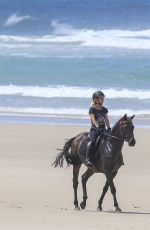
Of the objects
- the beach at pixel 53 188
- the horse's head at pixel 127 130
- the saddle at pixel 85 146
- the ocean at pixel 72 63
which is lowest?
the beach at pixel 53 188

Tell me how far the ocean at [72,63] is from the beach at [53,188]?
2.80 m

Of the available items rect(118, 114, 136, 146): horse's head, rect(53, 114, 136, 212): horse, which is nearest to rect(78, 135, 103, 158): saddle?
rect(53, 114, 136, 212): horse

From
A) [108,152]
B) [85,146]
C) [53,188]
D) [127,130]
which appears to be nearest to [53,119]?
[53,188]

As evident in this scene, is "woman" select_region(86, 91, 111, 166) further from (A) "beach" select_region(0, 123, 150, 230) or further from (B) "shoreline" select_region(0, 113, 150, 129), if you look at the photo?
(B) "shoreline" select_region(0, 113, 150, 129)

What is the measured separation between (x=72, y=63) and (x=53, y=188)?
22.5 m

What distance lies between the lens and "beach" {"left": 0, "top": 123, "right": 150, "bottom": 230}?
36.1ft

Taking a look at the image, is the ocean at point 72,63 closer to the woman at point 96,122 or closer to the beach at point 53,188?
A: the beach at point 53,188

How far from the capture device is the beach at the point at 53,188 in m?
11.0

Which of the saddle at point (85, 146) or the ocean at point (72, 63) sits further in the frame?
the ocean at point (72, 63)

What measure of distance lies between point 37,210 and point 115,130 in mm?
1638

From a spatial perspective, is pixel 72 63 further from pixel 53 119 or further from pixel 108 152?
pixel 108 152

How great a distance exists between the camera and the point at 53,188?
1414 cm

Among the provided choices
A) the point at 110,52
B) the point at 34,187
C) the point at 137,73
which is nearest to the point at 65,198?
the point at 34,187

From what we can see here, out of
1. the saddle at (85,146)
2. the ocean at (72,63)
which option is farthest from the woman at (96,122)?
the ocean at (72,63)
